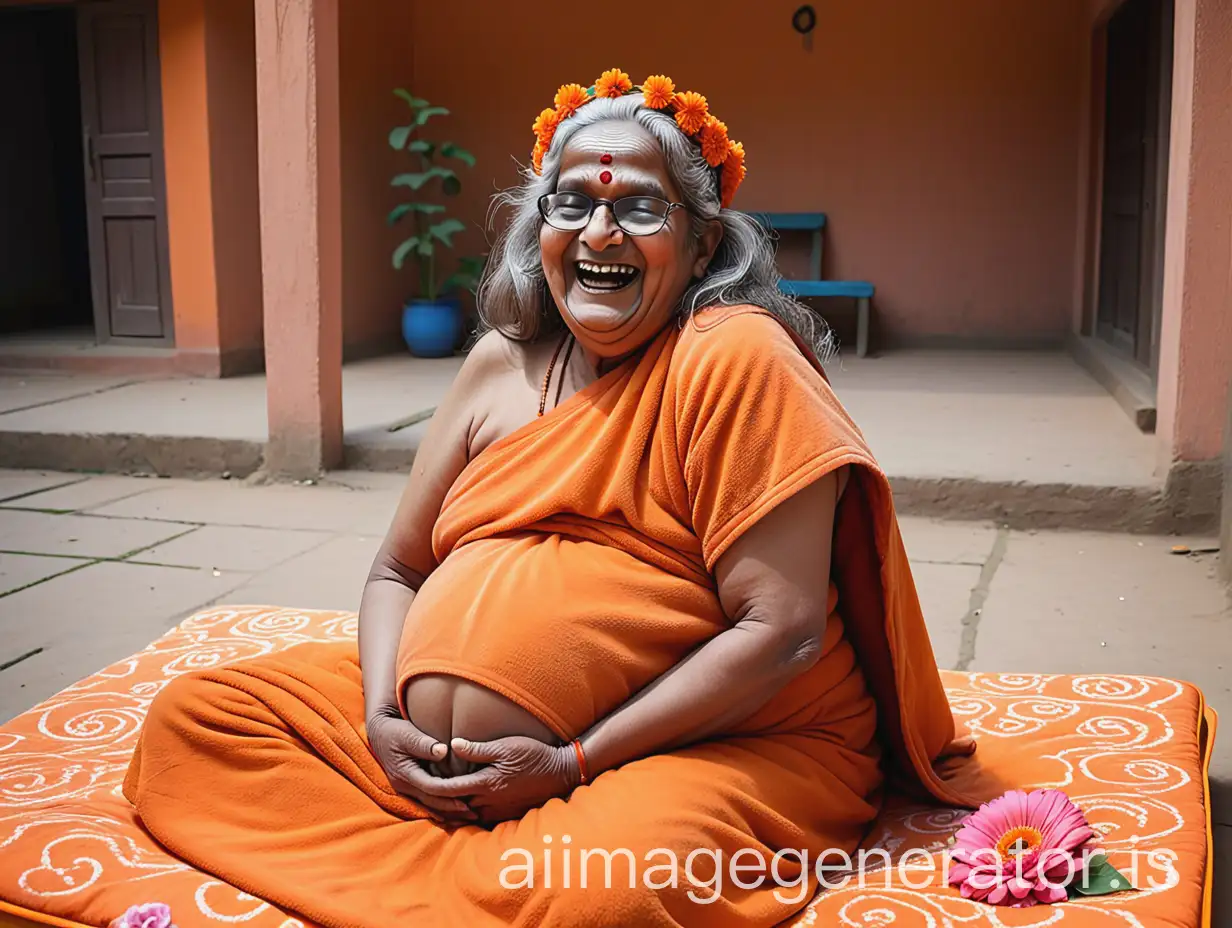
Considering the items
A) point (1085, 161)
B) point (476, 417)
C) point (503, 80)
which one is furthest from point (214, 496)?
point (1085, 161)

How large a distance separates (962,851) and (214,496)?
4182 millimetres

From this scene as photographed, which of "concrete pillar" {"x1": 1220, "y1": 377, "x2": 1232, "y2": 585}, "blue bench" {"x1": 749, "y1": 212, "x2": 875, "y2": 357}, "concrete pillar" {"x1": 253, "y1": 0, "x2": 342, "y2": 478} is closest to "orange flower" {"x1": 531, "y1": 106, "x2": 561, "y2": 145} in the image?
"concrete pillar" {"x1": 1220, "y1": 377, "x2": 1232, "y2": 585}

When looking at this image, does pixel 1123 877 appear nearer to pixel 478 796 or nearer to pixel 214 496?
pixel 478 796

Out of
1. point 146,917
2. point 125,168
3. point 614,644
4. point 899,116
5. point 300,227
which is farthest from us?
point 899,116

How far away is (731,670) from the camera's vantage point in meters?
1.89

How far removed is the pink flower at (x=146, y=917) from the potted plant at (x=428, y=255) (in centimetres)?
676

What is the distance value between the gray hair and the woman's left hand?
738 mm

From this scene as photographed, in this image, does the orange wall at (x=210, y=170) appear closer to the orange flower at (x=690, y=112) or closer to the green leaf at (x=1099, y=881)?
the orange flower at (x=690, y=112)

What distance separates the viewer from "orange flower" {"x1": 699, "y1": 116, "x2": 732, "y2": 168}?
6.94 feet

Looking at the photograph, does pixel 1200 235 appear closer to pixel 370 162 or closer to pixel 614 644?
pixel 614 644

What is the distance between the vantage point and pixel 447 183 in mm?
8578

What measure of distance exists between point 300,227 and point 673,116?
374 centimetres

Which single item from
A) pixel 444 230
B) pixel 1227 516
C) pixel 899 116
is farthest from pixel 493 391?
pixel 899 116

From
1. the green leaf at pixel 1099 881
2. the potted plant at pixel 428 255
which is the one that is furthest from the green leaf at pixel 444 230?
the green leaf at pixel 1099 881
